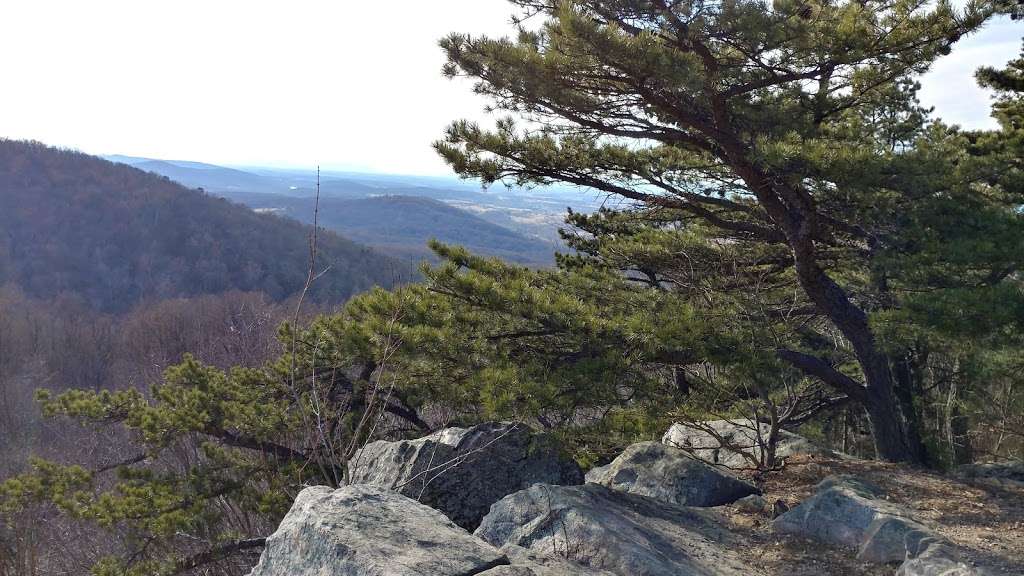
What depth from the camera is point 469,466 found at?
231 inches

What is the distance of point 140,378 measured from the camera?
99.8ft

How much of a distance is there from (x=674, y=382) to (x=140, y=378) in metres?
30.1

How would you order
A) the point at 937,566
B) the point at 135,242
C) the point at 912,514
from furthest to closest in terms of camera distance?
the point at 135,242
the point at 912,514
the point at 937,566

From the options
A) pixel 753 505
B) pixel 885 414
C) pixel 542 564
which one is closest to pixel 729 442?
pixel 753 505

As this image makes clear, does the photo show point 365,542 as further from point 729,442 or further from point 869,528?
point 729,442

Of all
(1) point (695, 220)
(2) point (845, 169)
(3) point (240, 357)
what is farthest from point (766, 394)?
(3) point (240, 357)

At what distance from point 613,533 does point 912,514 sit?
2.53 m

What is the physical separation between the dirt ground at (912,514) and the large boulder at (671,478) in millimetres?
274

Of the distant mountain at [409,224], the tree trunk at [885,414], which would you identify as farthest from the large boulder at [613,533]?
the distant mountain at [409,224]

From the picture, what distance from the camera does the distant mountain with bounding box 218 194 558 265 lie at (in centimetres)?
12419

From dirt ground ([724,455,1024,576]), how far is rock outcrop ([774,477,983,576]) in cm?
9

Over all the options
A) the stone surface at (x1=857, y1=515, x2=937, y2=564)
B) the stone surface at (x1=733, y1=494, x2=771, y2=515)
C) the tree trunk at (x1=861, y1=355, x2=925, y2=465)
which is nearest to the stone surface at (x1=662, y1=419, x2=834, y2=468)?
the tree trunk at (x1=861, y1=355, x2=925, y2=465)

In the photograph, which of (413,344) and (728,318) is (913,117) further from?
(413,344)

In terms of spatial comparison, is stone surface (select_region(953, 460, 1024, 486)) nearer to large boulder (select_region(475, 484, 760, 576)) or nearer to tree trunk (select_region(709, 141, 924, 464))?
tree trunk (select_region(709, 141, 924, 464))
